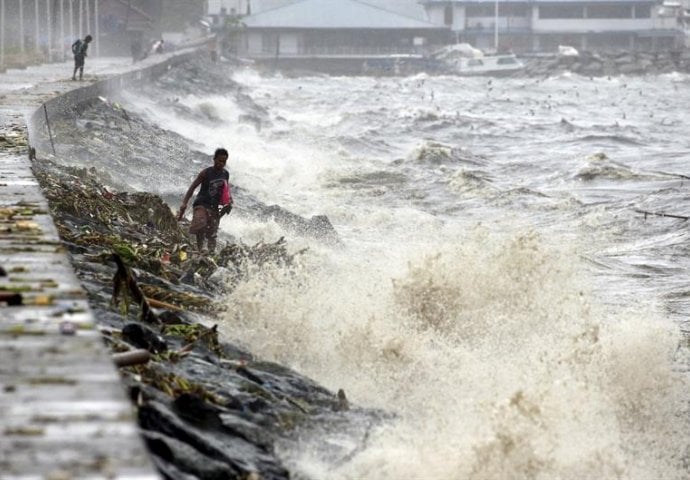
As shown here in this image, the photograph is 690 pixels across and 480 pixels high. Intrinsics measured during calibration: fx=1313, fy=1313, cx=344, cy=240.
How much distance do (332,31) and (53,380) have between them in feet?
287

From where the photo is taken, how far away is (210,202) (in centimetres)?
1231

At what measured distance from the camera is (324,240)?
15883 millimetres

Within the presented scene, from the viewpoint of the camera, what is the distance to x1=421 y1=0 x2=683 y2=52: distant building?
94.4 meters

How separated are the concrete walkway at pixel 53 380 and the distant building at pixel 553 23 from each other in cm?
8963

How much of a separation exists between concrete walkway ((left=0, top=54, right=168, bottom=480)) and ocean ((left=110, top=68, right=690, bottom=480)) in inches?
55.6

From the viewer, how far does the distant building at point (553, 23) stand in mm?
94375

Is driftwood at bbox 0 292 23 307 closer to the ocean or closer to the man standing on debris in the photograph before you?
the ocean

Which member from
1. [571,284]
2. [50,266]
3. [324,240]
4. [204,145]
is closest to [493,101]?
[204,145]

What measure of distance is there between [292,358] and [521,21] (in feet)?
295

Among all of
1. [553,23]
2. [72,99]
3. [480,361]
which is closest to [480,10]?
[553,23]

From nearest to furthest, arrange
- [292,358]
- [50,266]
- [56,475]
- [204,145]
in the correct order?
[56,475], [50,266], [292,358], [204,145]

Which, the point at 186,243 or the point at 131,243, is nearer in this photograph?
the point at 131,243

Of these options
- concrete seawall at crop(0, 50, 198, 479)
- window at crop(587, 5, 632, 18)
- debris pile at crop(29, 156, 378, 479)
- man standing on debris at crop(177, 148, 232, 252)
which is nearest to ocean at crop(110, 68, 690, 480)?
debris pile at crop(29, 156, 378, 479)

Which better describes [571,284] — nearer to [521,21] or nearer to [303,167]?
[303,167]
